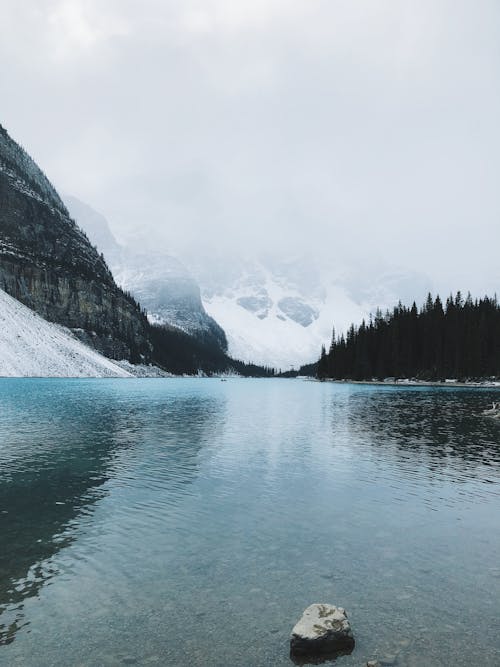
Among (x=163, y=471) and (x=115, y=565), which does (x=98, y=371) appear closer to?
(x=163, y=471)

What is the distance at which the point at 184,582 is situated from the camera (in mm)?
13305

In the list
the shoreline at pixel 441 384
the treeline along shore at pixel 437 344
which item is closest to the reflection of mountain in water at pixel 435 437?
the shoreline at pixel 441 384

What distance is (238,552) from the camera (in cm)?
1560

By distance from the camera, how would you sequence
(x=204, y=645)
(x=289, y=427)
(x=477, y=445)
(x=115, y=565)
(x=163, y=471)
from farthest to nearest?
(x=289, y=427)
(x=477, y=445)
(x=163, y=471)
(x=115, y=565)
(x=204, y=645)

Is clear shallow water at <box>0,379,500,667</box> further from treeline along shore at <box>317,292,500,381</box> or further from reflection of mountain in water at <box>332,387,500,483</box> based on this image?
treeline along shore at <box>317,292,500,381</box>

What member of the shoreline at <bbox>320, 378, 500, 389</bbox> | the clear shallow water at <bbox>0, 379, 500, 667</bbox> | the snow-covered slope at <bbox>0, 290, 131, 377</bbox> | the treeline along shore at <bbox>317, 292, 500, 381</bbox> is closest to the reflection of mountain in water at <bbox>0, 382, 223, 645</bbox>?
the clear shallow water at <bbox>0, 379, 500, 667</bbox>

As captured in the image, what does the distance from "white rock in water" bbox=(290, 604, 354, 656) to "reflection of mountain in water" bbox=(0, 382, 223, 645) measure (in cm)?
625

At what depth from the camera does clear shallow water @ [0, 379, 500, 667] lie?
1041cm

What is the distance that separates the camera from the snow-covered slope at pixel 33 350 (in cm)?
15500

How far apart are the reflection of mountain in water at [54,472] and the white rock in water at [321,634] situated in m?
6.25

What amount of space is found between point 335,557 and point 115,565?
690 cm

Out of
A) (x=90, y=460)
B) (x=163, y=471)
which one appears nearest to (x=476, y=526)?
(x=163, y=471)

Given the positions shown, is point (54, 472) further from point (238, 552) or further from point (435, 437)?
point (435, 437)

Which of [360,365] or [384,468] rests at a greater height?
[360,365]
